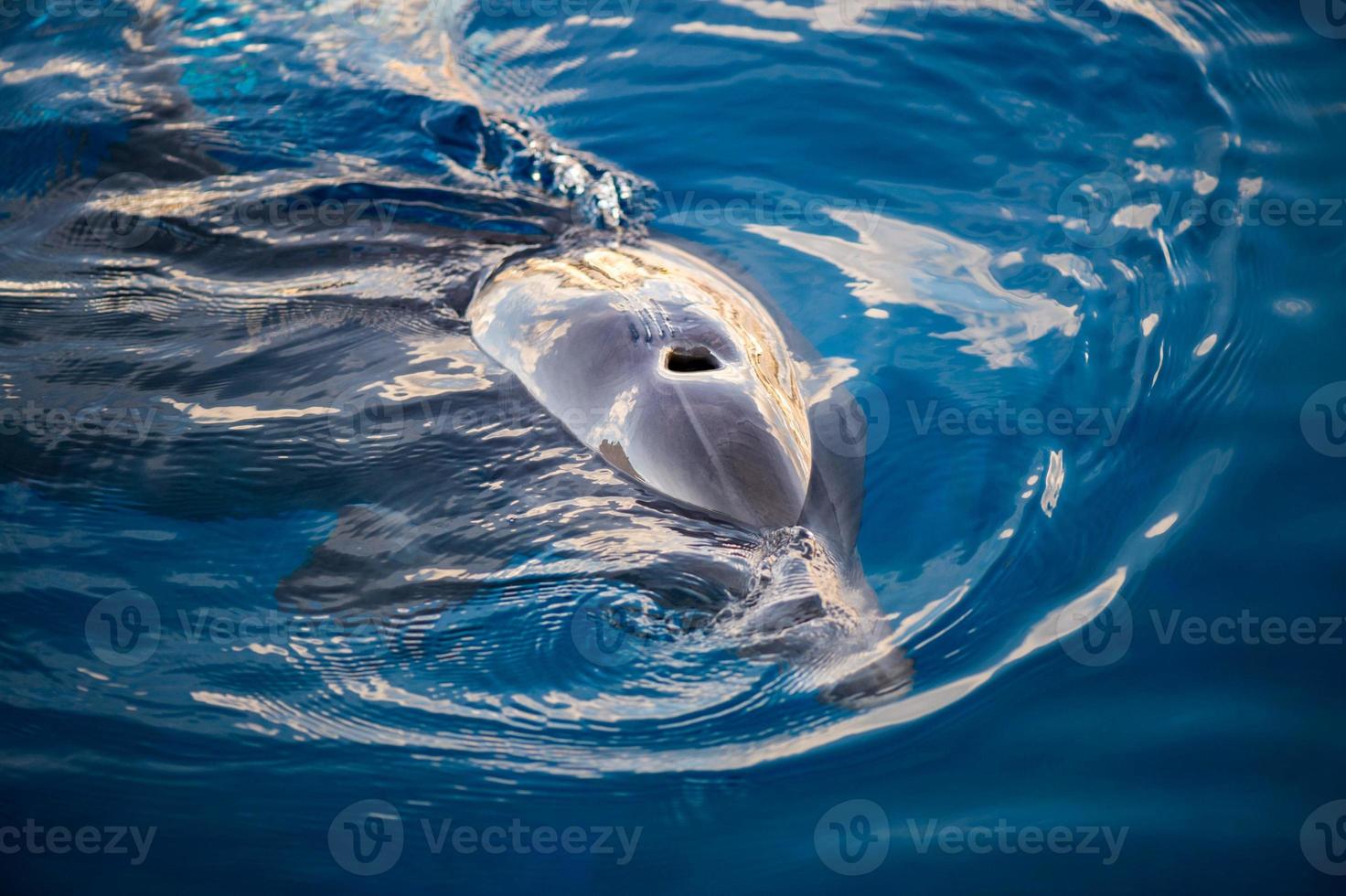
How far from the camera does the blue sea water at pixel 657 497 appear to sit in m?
3.02

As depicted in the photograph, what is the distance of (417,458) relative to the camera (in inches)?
154

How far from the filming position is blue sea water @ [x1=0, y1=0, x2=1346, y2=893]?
3016mm
